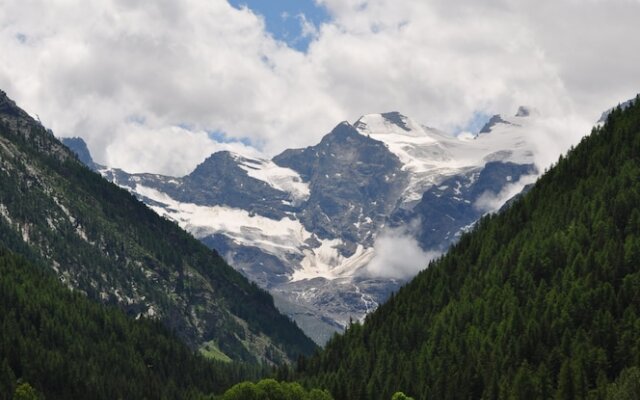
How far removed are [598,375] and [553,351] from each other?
17.5 metres

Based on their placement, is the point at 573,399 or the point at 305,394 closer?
the point at 573,399

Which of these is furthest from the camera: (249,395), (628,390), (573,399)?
(249,395)

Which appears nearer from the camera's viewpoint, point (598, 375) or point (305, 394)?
point (598, 375)

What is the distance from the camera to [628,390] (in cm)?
15300

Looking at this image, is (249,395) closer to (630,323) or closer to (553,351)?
(553,351)

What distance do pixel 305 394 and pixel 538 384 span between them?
4148 cm

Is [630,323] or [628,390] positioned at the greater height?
[630,323]

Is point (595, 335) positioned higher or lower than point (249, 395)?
higher

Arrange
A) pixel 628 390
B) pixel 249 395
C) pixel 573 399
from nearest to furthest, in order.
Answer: pixel 628 390, pixel 573 399, pixel 249 395

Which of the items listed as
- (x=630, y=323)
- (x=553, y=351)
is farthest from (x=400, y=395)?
(x=630, y=323)

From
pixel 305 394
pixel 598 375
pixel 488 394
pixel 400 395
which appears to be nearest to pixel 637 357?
pixel 598 375

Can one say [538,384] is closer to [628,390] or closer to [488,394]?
[488,394]

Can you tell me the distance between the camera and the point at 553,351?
198250 mm

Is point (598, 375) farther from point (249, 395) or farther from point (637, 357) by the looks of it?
point (249, 395)
